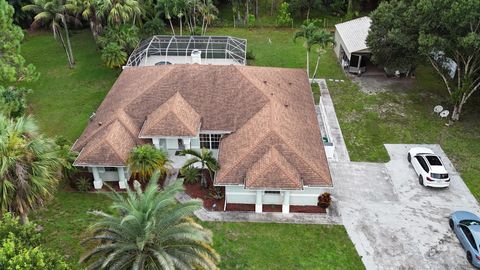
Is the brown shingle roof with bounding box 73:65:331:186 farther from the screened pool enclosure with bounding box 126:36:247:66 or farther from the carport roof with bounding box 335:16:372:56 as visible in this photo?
the carport roof with bounding box 335:16:372:56

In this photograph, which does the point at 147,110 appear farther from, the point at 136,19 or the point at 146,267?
the point at 136,19

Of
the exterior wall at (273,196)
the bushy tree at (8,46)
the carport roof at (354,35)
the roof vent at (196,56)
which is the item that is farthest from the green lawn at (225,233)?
the carport roof at (354,35)

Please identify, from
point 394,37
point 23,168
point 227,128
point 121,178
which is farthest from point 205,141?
point 394,37

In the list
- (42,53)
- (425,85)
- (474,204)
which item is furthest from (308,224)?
(42,53)

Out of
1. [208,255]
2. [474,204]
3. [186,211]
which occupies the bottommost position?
[474,204]

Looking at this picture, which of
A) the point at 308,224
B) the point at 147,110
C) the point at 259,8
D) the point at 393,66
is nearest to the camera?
the point at 308,224

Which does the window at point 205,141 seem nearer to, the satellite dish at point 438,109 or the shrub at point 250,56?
the shrub at point 250,56
